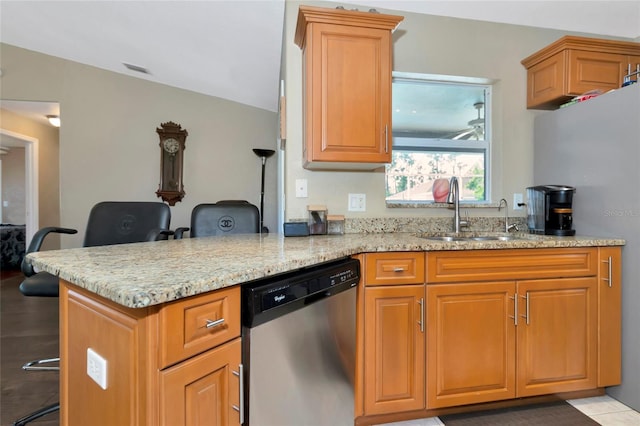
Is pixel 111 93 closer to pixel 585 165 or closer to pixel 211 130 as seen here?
pixel 211 130

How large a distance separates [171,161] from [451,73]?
3255 mm

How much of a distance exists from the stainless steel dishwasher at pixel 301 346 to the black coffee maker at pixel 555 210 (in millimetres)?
1305

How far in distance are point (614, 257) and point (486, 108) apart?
48.8 inches

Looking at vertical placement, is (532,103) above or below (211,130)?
below

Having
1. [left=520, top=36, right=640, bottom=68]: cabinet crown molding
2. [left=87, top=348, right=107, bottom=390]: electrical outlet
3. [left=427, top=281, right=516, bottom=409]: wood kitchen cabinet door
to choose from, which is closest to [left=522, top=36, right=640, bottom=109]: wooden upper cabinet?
[left=520, top=36, right=640, bottom=68]: cabinet crown molding

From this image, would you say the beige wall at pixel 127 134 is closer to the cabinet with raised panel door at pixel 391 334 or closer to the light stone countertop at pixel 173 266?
the light stone countertop at pixel 173 266

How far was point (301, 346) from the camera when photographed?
3.56 ft

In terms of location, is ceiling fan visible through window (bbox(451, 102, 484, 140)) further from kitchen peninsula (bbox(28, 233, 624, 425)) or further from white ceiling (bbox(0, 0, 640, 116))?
kitchen peninsula (bbox(28, 233, 624, 425))

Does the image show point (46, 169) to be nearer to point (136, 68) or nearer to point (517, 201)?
point (136, 68)

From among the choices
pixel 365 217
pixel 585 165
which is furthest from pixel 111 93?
pixel 585 165

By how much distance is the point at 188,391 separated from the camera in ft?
2.35

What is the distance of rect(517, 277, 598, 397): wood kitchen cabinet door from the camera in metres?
1.55

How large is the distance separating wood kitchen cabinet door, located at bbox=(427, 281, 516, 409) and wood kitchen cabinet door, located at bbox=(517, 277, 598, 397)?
7 cm

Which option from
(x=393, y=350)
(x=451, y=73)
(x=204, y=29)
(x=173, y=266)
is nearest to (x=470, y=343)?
(x=393, y=350)
